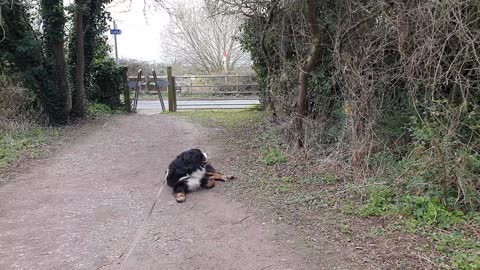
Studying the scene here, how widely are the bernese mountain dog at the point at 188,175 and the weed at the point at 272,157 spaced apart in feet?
4.04

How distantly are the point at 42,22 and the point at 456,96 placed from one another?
10072mm

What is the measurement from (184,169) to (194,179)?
20cm

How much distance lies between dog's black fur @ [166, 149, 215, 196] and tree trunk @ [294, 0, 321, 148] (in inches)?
82.6

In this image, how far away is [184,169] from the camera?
5422 millimetres

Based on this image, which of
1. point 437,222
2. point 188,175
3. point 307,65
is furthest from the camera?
point 307,65

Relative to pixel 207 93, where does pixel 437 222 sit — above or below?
below

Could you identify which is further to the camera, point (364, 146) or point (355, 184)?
point (364, 146)

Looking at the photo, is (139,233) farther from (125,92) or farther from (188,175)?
(125,92)

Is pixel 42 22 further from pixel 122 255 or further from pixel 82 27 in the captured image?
pixel 122 255

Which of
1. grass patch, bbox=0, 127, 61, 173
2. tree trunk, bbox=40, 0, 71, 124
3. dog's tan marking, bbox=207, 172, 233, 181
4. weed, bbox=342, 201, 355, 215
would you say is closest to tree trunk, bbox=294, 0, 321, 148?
dog's tan marking, bbox=207, 172, 233, 181

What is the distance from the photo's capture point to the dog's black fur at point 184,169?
17.5 feet

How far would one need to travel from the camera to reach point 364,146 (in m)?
5.37

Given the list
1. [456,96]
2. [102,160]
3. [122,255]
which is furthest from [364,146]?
[102,160]

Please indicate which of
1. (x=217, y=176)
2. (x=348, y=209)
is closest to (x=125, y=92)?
(x=217, y=176)
